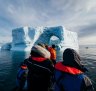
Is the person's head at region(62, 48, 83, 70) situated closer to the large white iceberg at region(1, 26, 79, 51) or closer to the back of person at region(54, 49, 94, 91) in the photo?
the back of person at region(54, 49, 94, 91)

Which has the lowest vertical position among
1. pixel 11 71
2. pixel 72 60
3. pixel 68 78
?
A: pixel 11 71

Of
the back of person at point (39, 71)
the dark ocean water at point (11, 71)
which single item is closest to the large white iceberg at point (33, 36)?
the dark ocean water at point (11, 71)

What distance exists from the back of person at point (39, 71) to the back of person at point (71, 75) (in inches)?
20.2

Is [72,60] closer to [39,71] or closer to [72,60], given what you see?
[72,60]

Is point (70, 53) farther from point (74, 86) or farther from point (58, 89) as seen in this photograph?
point (58, 89)

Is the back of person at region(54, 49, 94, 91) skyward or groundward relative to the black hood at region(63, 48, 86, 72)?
groundward

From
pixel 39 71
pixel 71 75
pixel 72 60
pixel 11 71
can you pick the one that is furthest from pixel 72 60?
pixel 11 71

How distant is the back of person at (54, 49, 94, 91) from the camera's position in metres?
1.88

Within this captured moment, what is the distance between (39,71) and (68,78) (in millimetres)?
896

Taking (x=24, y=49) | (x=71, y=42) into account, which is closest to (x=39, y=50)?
(x=24, y=49)

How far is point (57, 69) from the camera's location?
87.0 inches

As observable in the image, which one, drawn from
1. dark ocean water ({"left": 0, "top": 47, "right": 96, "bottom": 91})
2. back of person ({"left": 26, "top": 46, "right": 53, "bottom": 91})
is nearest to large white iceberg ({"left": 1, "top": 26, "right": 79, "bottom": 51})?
dark ocean water ({"left": 0, "top": 47, "right": 96, "bottom": 91})

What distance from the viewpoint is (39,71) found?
2.78 m

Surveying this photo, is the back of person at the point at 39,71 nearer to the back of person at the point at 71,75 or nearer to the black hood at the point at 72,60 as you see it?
the back of person at the point at 71,75
